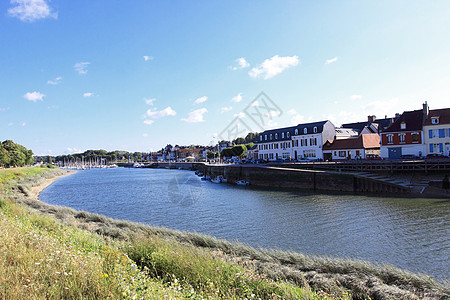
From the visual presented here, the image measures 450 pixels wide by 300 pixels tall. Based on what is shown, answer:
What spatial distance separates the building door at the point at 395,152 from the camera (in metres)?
41.4

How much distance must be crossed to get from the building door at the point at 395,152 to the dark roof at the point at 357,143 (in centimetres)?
631

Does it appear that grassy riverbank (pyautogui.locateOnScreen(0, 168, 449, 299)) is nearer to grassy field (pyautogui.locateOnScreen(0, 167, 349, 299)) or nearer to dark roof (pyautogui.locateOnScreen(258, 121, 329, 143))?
grassy field (pyautogui.locateOnScreen(0, 167, 349, 299))

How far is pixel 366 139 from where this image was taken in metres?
50.0

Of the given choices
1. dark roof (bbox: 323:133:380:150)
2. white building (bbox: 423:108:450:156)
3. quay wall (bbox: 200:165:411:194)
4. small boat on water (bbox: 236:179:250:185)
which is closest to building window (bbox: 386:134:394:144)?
white building (bbox: 423:108:450:156)

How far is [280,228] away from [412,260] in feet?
25.9

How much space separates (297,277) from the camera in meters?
9.14

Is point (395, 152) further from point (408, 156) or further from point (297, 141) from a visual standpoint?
point (297, 141)

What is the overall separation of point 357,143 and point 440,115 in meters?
13.4

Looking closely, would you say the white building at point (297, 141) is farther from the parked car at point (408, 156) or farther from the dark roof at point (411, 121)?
the parked car at point (408, 156)

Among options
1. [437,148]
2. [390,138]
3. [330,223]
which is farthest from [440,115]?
[330,223]

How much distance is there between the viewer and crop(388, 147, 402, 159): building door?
4144cm

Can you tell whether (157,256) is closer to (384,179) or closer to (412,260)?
(412,260)

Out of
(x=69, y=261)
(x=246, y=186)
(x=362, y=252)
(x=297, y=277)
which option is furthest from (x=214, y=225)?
(x=246, y=186)

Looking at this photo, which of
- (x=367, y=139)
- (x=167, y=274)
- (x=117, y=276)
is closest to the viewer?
(x=117, y=276)
